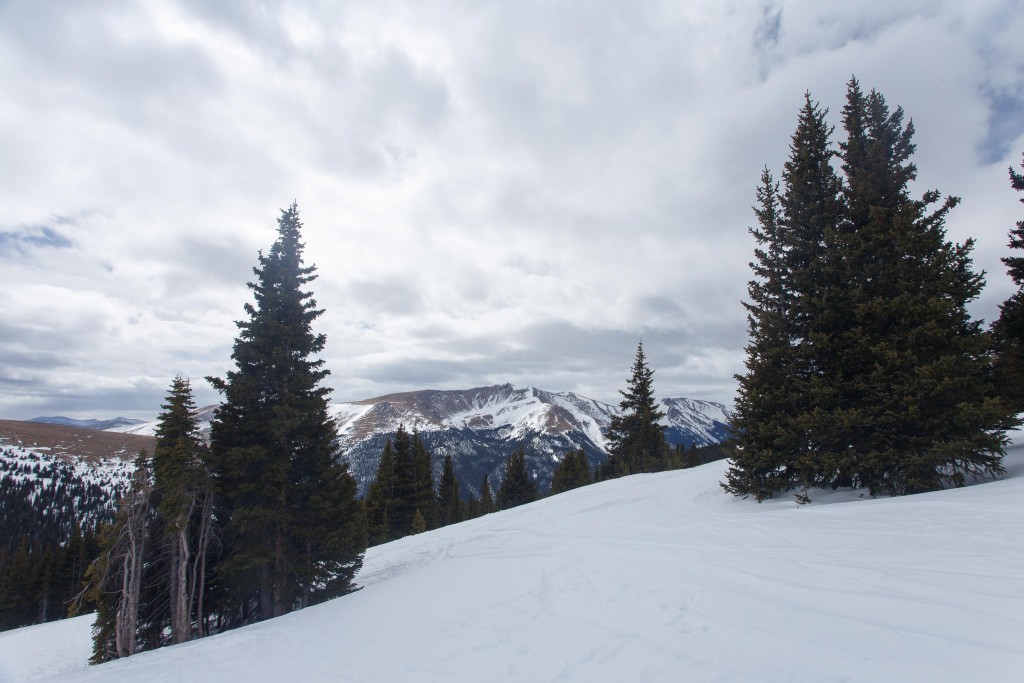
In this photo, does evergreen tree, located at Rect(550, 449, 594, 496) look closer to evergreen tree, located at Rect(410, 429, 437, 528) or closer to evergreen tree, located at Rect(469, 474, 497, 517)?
evergreen tree, located at Rect(469, 474, 497, 517)

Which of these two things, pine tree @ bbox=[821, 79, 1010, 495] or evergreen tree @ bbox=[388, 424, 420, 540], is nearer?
pine tree @ bbox=[821, 79, 1010, 495]

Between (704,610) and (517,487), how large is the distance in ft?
171

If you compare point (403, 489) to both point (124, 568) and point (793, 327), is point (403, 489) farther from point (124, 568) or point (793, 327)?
point (793, 327)

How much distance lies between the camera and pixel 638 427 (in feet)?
137

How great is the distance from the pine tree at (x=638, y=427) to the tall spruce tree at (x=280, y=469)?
2897 cm

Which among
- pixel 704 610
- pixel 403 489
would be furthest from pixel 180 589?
pixel 403 489


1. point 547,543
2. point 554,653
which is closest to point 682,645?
point 554,653

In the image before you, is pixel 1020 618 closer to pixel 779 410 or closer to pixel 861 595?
pixel 861 595

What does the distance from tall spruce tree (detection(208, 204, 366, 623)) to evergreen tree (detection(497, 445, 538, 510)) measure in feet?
134

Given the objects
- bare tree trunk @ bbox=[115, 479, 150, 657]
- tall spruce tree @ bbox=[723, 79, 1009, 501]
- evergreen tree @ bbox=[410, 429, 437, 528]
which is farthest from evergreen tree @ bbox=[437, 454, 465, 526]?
tall spruce tree @ bbox=[723, 79, 1009, 501]

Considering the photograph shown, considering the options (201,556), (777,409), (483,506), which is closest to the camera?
(777,409)

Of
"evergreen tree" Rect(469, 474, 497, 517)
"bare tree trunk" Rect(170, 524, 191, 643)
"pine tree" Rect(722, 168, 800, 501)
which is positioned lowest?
"evergreen tree" Rect(469, 474, 497, 517)

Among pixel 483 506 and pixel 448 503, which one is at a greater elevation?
pixel 448 503

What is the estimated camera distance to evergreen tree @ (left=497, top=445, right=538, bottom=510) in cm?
5625
